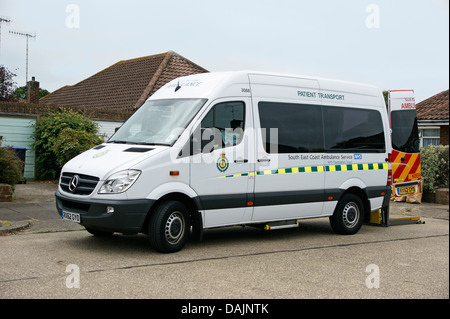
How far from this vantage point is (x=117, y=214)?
291 inches

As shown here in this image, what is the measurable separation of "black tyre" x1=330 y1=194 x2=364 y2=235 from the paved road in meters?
0.21

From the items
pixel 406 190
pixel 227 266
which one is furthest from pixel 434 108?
pixel 227 266

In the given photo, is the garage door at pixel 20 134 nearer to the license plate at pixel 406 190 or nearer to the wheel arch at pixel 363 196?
the wheel arch at pixel 363 196

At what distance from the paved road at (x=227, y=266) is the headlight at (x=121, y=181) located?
921mm

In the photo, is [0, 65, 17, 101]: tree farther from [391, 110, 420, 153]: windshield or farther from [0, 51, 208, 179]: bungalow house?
[391, 110, 420, 153]: windshield

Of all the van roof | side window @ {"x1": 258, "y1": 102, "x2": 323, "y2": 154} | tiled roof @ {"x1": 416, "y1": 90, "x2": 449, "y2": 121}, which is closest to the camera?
the van roof

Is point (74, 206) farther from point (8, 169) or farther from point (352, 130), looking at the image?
point (8, 169)

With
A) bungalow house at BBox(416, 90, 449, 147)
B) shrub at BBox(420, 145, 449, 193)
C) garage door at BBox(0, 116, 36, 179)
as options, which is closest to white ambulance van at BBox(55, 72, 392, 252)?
shrub at BBox(420, 145, 449, 193)

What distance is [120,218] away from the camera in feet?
24.3

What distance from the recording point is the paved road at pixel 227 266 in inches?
233

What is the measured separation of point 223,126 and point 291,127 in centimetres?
150

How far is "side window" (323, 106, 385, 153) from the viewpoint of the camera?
32.9 ft

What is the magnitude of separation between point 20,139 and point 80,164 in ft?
33.4

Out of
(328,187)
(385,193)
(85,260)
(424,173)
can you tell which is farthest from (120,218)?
(424,173)
